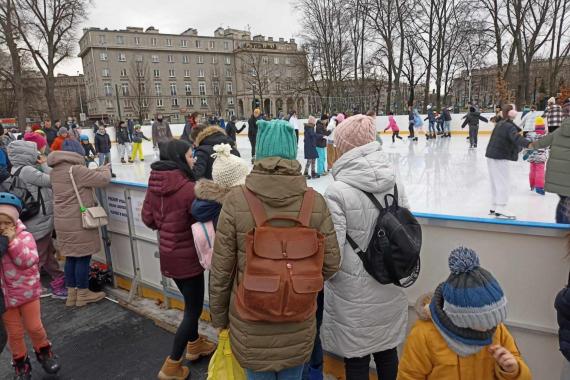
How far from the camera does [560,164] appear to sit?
3.73 meters

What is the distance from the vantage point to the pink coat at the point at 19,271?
8.30 ft

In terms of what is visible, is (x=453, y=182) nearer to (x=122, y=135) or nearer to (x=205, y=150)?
(x=205, y=150)

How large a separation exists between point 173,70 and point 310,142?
68032mm

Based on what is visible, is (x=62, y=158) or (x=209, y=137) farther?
(x=62, y=158)

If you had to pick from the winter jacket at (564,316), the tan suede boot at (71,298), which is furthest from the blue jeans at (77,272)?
the winter jacket at (564,316)

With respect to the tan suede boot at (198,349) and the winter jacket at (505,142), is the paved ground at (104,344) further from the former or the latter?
the winter jacket at (505,142)

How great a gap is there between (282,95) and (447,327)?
222ft

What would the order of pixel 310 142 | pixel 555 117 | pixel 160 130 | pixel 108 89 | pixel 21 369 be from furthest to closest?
pixel 108 89 → pixel 160 130 → pixel 310 142 → pixel 555 117 → pixel 21 369

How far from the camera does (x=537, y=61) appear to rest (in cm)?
3712

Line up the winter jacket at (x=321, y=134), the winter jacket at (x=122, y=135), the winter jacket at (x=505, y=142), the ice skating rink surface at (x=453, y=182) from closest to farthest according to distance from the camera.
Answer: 1. the winter jacket at (x=505, y=142)
2. the ice skating rink surface at (x=453, y=182)
3. the winter jacket at (x=321, y=134)
4. the winter jacket at (x=122, y=135)

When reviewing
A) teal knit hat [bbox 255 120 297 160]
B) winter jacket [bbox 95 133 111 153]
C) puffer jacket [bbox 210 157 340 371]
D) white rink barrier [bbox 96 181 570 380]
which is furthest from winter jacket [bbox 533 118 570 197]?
winter jacket [bbox 95 133 111 153]

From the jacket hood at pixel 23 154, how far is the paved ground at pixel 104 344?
4.77 feet

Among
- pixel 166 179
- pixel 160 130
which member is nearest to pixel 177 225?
pixel 166 179

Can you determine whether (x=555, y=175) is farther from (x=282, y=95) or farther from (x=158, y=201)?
(x=282, y=95)
